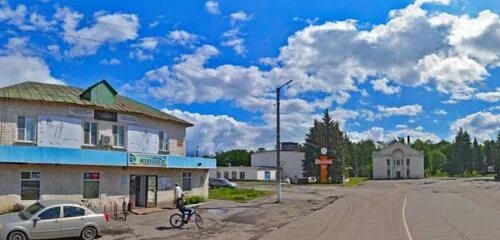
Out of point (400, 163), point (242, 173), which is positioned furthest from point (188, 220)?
point (400, 163)

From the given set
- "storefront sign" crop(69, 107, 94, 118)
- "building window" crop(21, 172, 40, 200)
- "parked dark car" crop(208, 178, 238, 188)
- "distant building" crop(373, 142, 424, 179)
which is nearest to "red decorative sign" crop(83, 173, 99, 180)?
"building window" crop(21, 172, 40, 200)

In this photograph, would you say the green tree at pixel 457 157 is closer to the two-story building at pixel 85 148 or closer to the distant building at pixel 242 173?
the distant building at pixel 242 173

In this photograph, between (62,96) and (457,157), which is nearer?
(62,96)

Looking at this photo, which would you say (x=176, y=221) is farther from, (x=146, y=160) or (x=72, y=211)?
(x=146, y=160)

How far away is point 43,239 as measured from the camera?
1981cm

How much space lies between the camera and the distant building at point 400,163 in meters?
133

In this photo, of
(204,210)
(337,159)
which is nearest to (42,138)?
(204,210)

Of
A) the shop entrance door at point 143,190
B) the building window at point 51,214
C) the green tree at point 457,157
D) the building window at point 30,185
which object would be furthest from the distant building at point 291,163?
the building window at point 51,214

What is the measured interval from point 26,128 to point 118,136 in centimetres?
611

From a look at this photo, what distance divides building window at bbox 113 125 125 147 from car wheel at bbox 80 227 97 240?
14408mm

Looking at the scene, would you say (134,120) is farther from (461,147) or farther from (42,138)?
(461,147)

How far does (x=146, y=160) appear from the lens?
35.2 meters

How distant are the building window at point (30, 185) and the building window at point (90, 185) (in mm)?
2816

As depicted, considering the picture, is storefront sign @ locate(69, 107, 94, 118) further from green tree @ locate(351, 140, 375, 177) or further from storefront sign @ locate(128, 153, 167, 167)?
green tree @ locate(351, 140, 375, 177)
